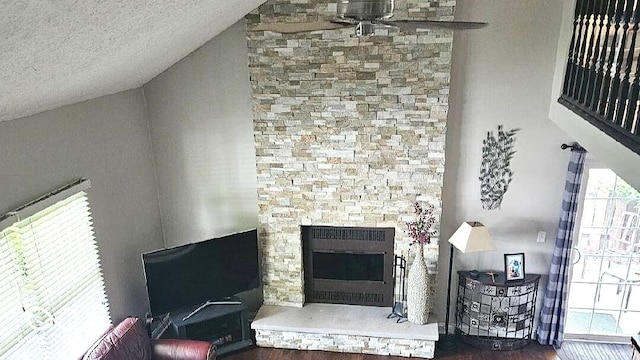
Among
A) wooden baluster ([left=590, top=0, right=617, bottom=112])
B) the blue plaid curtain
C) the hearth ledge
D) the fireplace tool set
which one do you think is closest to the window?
the hearth ledge

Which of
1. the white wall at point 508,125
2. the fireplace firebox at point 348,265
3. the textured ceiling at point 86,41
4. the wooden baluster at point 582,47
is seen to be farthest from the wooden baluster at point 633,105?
the fireplace firebox at point 348,265

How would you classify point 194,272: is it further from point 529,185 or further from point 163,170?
point 529,185

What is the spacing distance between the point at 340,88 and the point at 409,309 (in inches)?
88.4

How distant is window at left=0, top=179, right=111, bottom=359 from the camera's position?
10.5ft

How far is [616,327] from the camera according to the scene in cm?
500

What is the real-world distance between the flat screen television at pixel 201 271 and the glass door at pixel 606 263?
3214mm

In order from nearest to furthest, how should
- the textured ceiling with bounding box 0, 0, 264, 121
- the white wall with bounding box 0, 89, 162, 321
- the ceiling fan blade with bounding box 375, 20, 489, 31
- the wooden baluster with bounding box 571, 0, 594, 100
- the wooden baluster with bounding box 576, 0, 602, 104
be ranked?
the textured ceiling with bounding box 0, 0, 264, 121 < the ceiling fan blade with bounding box 375, 20, 489, 31 < the wooden baluster with bounding box 576, 0, 602, 104 < the white wall with bounding box 0, 89, 162, 321 < the wooden baluster with bounding box 571, 0, 594, 100

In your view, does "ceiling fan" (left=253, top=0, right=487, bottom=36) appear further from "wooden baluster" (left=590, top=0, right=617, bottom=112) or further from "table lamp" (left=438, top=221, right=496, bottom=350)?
"table lamp" (left=438, top=221, right=496, bottom=350)

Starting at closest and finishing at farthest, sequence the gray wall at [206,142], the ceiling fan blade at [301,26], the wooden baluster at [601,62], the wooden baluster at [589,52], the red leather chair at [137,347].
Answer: the ceiling fan blade at [301,26] < the wooden baluster at [601,62] < the wooden baluster at [589,52] < the red leather chair at [137,347] < the gray wall at [206,142]

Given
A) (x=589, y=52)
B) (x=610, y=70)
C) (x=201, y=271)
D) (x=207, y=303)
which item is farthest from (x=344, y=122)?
(x=610, y=70)

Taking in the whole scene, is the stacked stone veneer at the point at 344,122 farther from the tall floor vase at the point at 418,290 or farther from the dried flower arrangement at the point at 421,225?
the tall floor vase at the point at 418,290

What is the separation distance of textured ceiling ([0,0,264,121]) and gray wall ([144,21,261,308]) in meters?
0.51

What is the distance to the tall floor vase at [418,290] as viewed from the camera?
15.6ft

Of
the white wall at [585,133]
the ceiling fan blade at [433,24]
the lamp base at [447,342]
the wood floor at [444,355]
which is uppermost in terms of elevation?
the ceiling fan blade at [433,24]
